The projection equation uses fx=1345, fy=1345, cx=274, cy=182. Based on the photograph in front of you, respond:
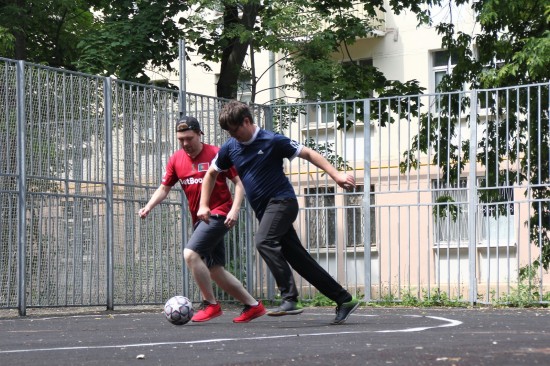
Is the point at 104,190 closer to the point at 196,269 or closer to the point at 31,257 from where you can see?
the point at 31,257

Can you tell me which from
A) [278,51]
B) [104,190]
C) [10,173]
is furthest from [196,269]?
[278,51]

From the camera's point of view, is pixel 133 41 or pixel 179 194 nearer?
pixel 179 194

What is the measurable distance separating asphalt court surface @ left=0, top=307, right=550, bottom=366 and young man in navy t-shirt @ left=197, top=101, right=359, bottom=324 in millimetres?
337

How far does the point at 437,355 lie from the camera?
709 centimetres

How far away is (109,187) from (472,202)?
447 centimetres

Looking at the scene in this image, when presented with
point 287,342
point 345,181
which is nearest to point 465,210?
point 345,181

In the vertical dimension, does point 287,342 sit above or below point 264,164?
below

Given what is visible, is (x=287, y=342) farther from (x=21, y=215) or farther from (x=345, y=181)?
(x=21, y=215)

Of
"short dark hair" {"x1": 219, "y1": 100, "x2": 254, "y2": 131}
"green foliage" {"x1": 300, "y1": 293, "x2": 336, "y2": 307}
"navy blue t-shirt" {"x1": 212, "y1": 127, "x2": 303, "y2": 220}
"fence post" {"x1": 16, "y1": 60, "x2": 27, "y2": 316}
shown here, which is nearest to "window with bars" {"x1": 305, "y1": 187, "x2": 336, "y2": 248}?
"green foliage" {"x1": 300, "y1": 293, "x2": 336, "y2": 307}

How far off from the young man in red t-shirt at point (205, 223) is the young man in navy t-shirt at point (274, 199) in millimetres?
610

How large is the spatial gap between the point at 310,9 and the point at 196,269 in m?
12.4

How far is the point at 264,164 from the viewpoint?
1091cm

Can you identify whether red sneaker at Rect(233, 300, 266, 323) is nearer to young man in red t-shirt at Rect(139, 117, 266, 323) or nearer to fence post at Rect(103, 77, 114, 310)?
young man in red t-shirt at Rect(139, 117, 266, 323)

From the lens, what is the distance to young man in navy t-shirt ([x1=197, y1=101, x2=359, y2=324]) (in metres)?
10.7
